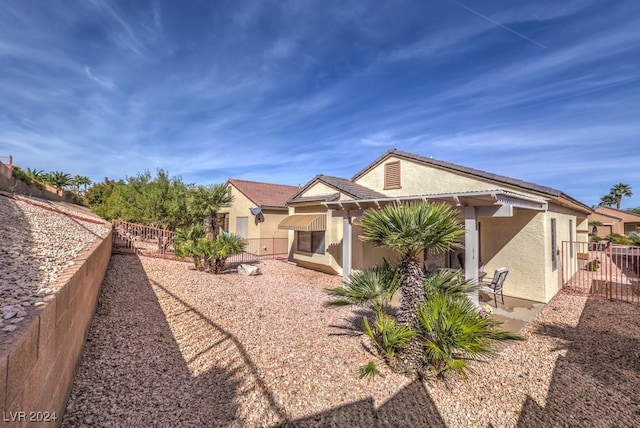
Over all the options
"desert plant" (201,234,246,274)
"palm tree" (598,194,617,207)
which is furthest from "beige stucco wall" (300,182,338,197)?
"palm tree" (598,194,617,207)

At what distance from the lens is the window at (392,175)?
1831 centimetres

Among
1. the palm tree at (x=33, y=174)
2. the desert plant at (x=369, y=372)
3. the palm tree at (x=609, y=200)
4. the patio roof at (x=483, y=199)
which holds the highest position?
the palm tree at (x=609, y=200)

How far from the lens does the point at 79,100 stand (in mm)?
20125

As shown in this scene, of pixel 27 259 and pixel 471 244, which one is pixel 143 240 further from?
pixel 471 244

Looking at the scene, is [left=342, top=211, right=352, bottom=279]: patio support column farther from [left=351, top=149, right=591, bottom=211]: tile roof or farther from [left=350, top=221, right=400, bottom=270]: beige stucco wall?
[left=351, top=149, right=591, bottom=211]: tile roof

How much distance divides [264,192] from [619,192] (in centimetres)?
9805

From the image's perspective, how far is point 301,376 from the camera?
6480mm

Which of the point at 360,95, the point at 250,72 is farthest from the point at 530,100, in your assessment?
the point at 250,72

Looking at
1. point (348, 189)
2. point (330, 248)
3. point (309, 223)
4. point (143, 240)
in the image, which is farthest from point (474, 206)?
point (143, 240)

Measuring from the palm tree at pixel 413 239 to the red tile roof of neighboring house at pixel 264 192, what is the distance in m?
19.8

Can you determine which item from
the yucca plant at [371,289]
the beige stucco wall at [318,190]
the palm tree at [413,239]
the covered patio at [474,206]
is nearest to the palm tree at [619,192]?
the covered patio at [474,206]

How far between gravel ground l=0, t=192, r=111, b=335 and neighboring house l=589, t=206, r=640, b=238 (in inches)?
2643

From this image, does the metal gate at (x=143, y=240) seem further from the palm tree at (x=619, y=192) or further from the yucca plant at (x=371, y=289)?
the palm tree at (x=619, y=192)

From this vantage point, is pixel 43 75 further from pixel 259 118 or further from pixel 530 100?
pixel 530 100
